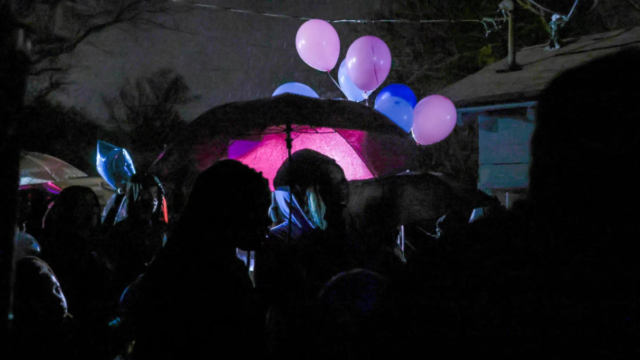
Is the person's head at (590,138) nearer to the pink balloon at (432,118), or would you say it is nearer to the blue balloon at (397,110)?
the blue balloon at (397,110)

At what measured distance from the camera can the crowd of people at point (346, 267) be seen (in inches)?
32.3

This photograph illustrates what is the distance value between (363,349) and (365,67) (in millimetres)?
5361

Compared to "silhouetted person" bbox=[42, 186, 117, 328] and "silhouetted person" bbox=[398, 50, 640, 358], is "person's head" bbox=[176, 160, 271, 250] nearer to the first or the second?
"silhouetted person" bbox=[398, 50, 640, 358]

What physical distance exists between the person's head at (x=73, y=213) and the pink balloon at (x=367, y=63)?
11.9 feet

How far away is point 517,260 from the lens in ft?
2.88

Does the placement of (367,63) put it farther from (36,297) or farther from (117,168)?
(36,297)

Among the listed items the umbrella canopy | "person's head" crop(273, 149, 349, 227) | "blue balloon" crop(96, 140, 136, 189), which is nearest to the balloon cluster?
"person's head" crop(273, 149, 349, 227)

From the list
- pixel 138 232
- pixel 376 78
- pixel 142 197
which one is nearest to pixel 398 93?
pixel 376 78

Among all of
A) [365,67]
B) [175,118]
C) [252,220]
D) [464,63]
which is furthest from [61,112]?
[252,220]

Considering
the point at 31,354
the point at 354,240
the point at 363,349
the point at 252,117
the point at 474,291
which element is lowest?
the point at 31,354

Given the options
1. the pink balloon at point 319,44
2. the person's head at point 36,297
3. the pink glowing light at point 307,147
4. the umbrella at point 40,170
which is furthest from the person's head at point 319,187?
the umbrella at point 40,170

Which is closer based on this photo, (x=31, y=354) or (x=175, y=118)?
(x=31, y=354)

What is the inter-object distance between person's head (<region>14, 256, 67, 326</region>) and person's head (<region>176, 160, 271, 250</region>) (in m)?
1.41

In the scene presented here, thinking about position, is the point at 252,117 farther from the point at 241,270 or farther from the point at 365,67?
the point at 365,67
